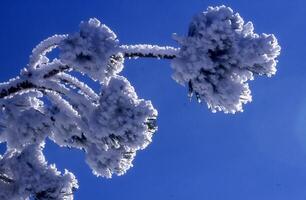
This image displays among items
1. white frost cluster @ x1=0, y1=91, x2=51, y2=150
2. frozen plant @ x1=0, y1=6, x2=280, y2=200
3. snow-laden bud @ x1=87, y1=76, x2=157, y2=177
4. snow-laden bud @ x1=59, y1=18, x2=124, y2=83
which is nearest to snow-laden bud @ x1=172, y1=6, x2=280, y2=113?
frozen plant @ x1=0, y1=6, x2=280, y2=200

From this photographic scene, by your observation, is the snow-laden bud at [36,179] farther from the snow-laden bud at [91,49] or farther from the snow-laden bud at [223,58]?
the snow-laden bud at [223,58]

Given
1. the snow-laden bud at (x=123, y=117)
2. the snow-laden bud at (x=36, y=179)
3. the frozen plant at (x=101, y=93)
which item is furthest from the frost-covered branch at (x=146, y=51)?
the snow-laden bud at (x=36, y=179)

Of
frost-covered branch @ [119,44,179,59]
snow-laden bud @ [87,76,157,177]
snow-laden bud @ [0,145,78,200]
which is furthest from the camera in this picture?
snow-laden bud @ [0,145,78,200]

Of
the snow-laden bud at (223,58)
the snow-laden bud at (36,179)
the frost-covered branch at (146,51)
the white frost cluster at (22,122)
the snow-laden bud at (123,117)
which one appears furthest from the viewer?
the white frost cluster at (22,122)

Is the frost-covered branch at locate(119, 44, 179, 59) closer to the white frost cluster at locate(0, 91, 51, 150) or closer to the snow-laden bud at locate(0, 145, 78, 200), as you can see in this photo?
the white frost cluster at locate(0, 91, 51, 150)

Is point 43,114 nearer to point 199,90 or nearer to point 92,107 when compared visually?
point 92,107

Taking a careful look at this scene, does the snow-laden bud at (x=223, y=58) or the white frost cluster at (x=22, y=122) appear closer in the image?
the snow-laden bud at (x=223, y=58)

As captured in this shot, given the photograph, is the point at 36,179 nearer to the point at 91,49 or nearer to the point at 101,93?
the point at 101,93
